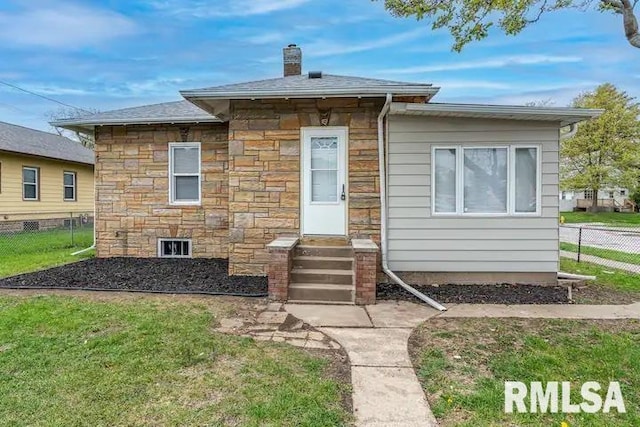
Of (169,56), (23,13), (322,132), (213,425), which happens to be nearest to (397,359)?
(213,425)

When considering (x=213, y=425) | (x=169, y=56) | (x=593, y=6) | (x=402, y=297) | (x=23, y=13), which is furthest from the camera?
(x=169, y=56)

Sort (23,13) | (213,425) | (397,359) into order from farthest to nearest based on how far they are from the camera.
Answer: (23,13)
(397,359)
(213,425)

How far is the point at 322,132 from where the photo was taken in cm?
638

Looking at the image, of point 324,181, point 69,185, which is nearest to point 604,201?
point 324,181

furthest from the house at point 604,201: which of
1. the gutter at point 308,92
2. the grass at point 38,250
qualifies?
the grass at point 38,250

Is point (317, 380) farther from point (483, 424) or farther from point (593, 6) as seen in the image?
point (593, 6)

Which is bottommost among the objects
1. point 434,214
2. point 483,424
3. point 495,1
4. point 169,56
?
point 483,424

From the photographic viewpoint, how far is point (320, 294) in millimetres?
5375

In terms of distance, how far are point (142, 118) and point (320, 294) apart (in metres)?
5.41

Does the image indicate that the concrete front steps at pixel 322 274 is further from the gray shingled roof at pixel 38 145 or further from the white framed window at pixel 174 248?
the gray shingled roof at pixel 38 145

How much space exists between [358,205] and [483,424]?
418 centimetres

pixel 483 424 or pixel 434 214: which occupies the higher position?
pixel 434 214

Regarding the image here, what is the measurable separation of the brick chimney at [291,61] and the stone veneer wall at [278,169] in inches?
124

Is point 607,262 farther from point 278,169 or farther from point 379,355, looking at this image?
point 379,355
